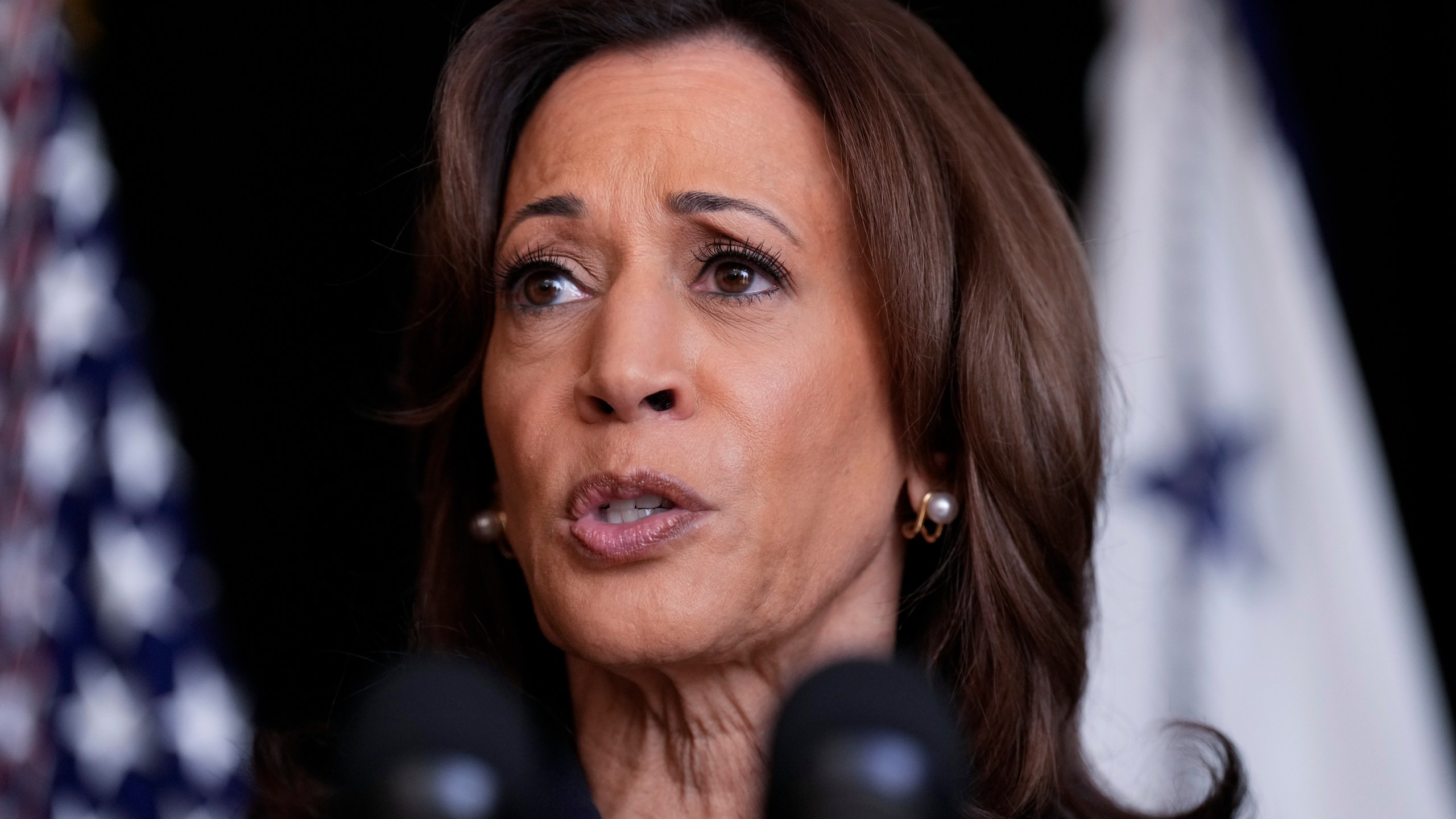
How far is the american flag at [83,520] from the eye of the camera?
7.75 feet

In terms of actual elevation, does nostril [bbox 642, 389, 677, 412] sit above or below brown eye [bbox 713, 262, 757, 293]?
below

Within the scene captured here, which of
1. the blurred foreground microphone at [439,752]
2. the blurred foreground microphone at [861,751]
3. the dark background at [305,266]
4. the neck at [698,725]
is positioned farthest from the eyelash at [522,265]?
the dark background at [305,266]

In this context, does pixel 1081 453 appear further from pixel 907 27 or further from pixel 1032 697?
pixel 907 27

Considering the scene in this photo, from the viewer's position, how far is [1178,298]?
2613 mm

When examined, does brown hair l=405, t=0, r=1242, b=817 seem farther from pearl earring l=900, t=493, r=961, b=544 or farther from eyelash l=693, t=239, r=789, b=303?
eyelash l=693, t=239, r=789, b=303

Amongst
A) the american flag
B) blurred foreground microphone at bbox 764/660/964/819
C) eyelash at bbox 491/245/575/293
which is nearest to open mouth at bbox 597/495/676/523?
eyelash at bbox 491/245/575/293

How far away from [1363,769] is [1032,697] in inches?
45.4

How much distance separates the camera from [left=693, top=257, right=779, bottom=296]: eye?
1415 millimetres

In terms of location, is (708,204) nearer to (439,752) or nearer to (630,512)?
(630,512)

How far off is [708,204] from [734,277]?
0.27 feet

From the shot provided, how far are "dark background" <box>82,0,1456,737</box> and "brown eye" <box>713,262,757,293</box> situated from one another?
1.14 meters

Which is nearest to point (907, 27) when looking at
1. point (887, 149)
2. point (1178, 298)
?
point (887, 149)

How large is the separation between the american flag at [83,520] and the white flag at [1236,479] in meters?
1.61

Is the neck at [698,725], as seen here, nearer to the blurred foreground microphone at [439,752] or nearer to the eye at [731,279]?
the eye at [731,279]
